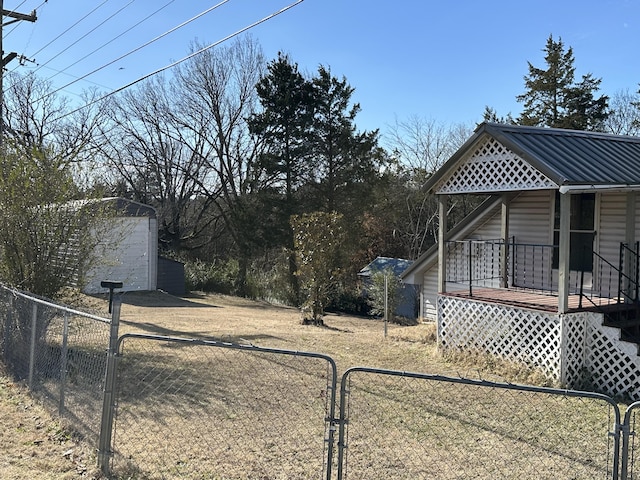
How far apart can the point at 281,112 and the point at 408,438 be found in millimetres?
23662

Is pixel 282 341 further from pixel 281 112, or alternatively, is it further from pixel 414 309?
pixel 281 112

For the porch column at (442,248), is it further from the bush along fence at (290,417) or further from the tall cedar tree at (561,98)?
the tall cedar tree at (561,98)

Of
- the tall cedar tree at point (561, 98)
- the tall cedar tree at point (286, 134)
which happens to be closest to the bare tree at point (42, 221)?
the tall cedar tree at point (286, 134)

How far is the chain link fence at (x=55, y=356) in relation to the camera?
215 inches

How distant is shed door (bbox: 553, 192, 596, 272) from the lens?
10916 millimetres

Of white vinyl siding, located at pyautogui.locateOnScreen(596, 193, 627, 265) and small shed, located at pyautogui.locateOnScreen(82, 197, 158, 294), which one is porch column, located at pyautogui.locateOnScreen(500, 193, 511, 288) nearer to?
white vinyl siding, located at pyautogui.locateOnScreen(596, 193, 627, 265)

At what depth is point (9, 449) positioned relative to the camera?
5113 millimetres

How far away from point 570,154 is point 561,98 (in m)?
25.0

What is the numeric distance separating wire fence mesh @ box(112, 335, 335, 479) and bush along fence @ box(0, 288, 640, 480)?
0.02m

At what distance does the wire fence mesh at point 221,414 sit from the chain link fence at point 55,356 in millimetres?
344

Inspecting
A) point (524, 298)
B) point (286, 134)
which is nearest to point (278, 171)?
point (286, 134)

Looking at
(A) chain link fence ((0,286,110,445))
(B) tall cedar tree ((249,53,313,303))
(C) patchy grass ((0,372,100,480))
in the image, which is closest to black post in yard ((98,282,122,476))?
(C) patchy grass ((0,372,100,480))

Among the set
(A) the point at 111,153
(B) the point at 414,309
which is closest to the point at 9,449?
(B) the point at 414,309

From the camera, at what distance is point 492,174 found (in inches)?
376
